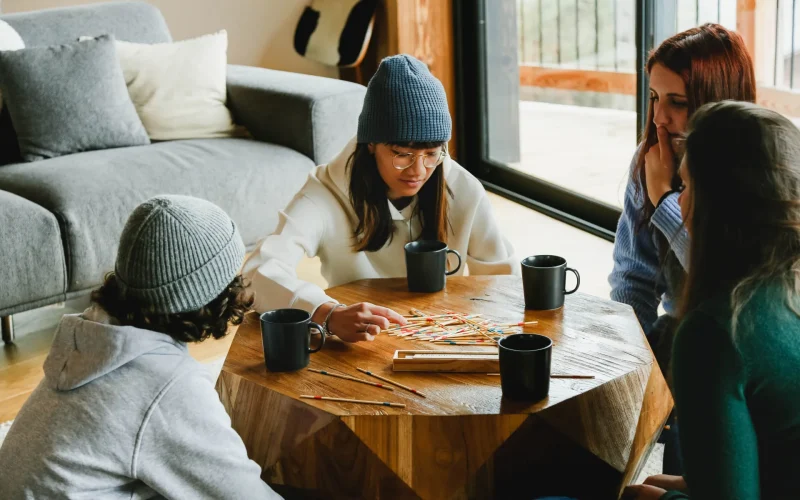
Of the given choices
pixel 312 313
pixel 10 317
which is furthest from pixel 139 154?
pixel 312 313

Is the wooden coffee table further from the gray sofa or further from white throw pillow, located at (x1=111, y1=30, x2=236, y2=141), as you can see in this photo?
white throw pillow, located at (x1=111, y1=30, x2=236, y2=141)

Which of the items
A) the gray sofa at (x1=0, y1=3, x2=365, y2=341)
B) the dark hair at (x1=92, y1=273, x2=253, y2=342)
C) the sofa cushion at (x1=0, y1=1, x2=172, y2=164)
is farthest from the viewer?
the sofa cushion at (x1=0, y1=1, x2=172, y2=164)

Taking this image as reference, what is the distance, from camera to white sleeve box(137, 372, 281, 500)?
51.2 inches

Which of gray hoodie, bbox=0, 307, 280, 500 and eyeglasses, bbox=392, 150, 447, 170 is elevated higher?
eyeglasses, bbox=392, 150, 447, 170

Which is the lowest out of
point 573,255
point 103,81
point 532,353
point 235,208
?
point 573,255

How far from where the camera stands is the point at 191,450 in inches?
51.7

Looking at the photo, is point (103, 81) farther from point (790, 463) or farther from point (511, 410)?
point (790, 463)

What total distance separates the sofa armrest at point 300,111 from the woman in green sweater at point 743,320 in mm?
2397

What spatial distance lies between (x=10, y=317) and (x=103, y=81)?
0.93 meters

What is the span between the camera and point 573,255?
11.8 ft

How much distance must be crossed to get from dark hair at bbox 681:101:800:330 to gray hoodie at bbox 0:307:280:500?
2.24 ft

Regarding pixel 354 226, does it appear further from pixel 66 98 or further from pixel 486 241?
pixel 66 98

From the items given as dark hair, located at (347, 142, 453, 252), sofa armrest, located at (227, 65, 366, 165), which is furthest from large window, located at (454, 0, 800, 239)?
dark hair, located at (347, 142, 453, 252)

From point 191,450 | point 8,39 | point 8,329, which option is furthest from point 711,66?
point 8,39
